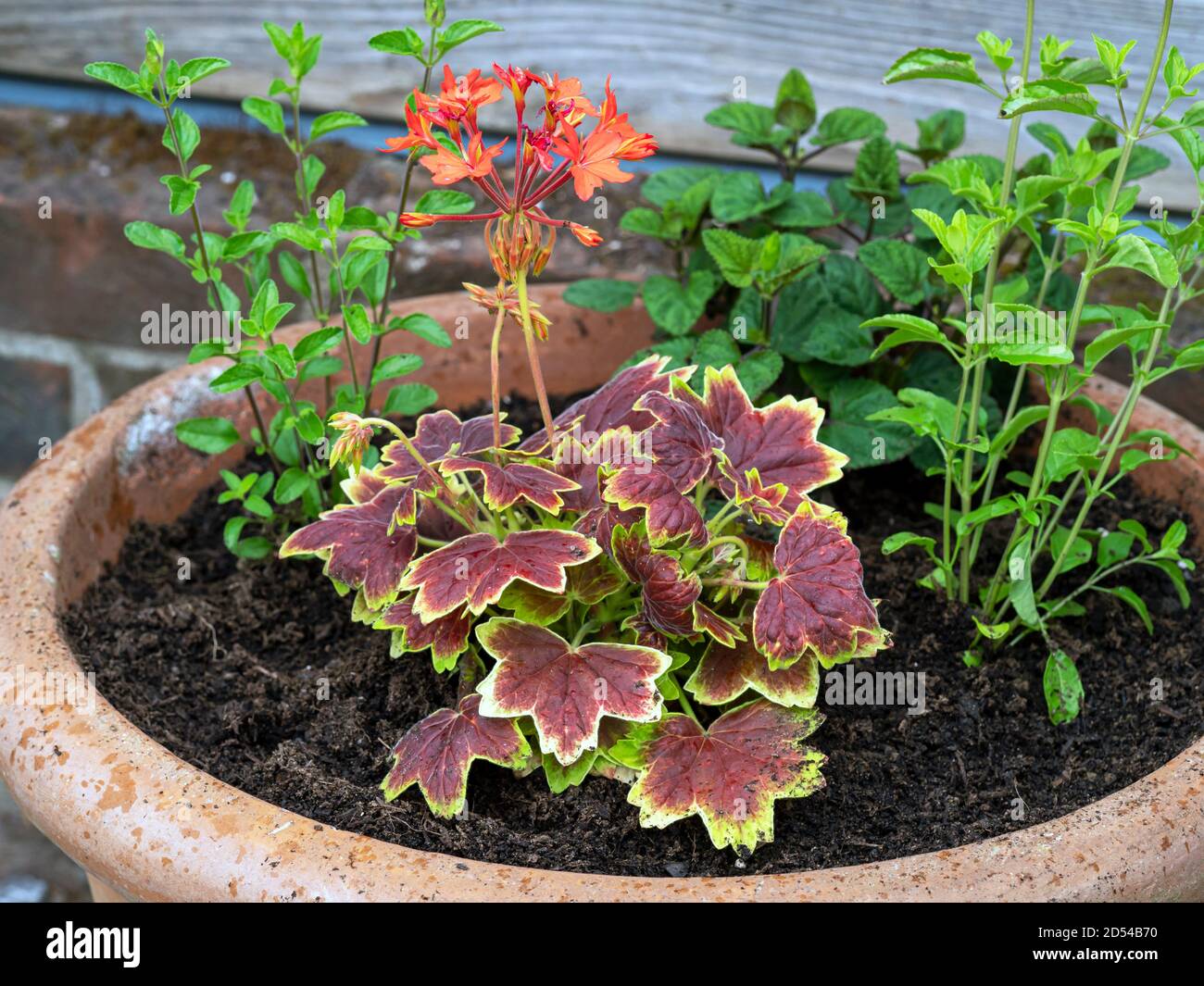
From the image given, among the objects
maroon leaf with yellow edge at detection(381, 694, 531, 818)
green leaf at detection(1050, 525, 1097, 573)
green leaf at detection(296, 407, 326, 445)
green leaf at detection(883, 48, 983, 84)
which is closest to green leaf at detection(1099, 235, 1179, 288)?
green leaf at detection(883, 48, 983, 84)

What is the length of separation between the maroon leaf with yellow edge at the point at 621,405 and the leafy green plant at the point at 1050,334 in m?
0.22

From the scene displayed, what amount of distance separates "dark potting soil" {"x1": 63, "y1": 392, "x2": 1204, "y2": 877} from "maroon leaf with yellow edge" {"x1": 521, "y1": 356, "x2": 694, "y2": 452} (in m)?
0.28

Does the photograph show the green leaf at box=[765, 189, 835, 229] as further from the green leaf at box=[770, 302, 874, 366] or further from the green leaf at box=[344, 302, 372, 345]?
the green leaf at box=[344, 302, 372, 345]

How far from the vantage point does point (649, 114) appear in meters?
1.95

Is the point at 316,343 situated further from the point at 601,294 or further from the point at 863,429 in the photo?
the point at 863,429

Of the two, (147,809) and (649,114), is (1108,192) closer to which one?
(649,114)

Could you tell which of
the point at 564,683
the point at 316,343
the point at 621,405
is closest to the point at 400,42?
the point at 316,343

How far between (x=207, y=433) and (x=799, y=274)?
0.71 m

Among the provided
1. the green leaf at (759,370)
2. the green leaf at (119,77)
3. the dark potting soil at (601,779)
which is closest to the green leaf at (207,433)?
the dark potting soil at (601,779)

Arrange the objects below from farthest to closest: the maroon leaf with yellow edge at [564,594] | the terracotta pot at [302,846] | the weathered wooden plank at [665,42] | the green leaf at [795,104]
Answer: the weathered wooden plank at [665,42] < the green leaf at [795,104] < the maroon leaf with yellow edge at [564,594] < the terracotta pot at [302,846]

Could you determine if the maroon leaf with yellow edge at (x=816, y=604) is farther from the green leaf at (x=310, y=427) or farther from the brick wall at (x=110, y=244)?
the brick wall at (x=110, y=244)

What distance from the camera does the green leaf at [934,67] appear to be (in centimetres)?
108

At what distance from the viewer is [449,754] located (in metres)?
1.00

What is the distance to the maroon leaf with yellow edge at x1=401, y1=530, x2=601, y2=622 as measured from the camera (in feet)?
3.19
